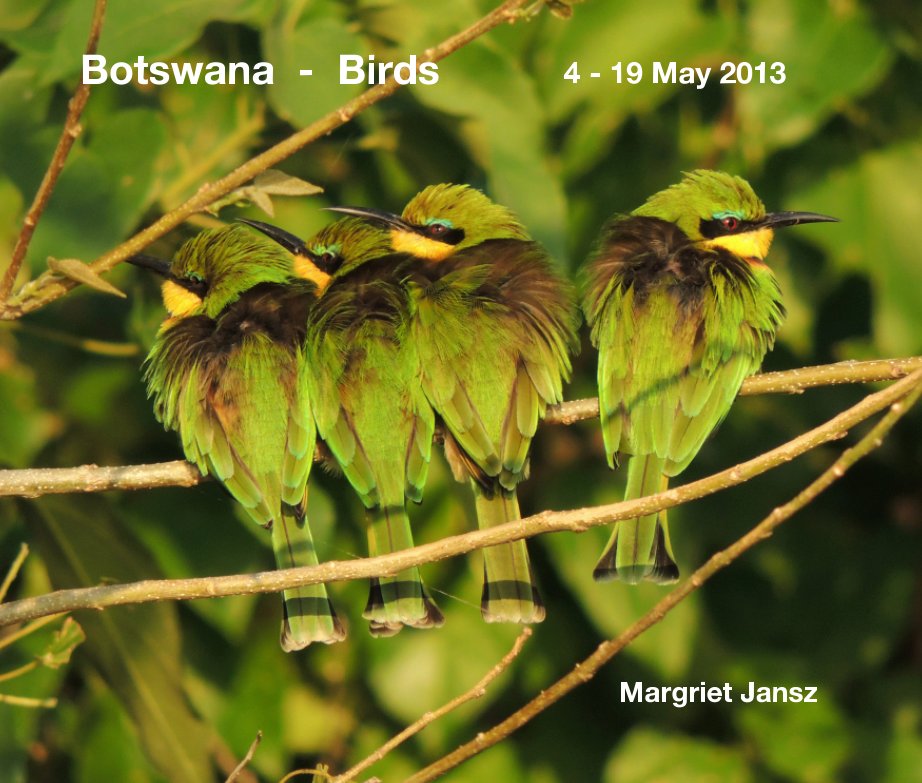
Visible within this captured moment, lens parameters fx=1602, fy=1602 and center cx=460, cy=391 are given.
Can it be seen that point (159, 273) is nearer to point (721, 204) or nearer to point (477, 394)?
point (477, 394)

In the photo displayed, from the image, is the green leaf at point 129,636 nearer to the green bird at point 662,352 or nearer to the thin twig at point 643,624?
the green bird at point 662,352

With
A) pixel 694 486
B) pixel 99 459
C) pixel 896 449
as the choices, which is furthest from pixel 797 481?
pixel 694 486

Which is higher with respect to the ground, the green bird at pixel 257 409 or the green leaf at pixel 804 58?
the green leaf at pixel 804 58

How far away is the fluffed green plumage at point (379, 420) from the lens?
2365 mm

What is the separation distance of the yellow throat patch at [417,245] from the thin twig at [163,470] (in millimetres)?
637

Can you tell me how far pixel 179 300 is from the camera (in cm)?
263

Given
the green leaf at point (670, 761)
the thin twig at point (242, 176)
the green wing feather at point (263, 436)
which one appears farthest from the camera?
the green leaf at point (670, 761)

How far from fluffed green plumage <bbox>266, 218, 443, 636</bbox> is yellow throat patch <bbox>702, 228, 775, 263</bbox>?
1.89 ft

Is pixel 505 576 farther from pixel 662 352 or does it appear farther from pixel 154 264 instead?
pixel 154 264

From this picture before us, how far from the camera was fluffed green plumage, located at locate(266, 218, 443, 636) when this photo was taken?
2365mm

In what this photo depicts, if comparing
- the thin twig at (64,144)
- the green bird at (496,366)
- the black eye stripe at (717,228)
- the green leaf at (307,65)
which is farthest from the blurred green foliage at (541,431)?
the thin twig at (64,144)

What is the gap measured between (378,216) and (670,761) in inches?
48.3

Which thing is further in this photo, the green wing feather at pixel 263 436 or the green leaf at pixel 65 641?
the green wing feather at pixel 263 436

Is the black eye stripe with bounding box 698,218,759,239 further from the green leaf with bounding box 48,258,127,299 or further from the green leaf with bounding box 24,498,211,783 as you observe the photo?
the green leaf with bounding box 48,258,127,299
